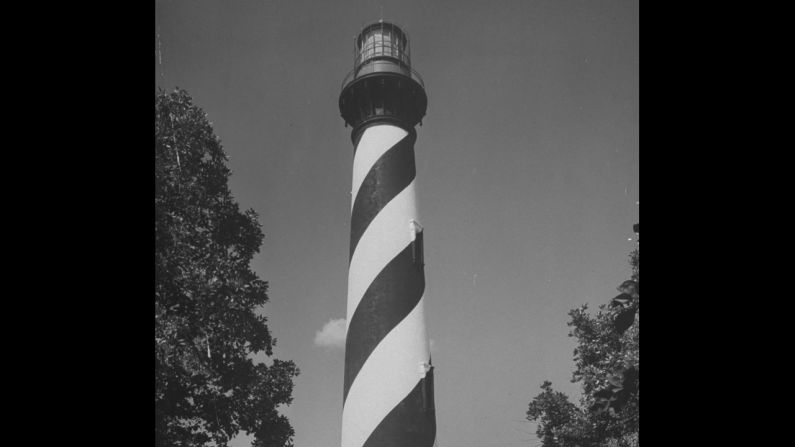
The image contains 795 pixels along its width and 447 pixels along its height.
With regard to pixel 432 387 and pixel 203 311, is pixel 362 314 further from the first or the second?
pixel 203 311

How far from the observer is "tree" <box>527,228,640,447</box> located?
10.6 m

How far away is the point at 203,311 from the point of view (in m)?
10.9

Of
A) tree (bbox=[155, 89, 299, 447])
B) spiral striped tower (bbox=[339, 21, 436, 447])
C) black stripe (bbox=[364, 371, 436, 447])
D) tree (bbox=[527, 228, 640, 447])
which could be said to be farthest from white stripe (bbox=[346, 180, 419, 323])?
tree (bbox=[527, 228, 640, 447])

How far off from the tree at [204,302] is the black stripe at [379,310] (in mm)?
2876

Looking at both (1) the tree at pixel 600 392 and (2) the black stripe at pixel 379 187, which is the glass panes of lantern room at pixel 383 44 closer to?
(2) the black stripe at pixel 379 187

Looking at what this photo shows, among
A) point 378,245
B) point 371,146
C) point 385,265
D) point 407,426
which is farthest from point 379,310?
point 371,146

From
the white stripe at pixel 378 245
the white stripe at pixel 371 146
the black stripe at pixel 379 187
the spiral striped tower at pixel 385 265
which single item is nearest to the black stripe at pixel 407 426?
the spiral striped tower at pixel 385 265

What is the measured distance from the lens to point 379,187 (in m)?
11.0

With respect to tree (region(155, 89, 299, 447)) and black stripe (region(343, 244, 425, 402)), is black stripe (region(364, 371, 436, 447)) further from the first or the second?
tree (region(155, 89, 299, 447))

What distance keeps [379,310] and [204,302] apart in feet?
12.0

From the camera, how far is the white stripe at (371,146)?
11219 mm

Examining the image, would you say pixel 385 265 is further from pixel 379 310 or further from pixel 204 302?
pixel 204 302
